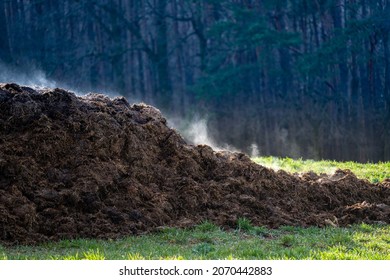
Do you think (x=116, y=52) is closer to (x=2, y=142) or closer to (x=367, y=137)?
(x=367, y=137)

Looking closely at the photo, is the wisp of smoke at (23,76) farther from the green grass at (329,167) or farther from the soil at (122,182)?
the soil at (122,182)

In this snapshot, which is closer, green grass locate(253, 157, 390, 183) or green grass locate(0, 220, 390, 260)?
green grass locate(0, 220, 390, 260)

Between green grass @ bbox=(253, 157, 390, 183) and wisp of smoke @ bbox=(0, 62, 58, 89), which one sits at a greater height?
wisp of smoke @ bbox=(0, 62, 58, 89)

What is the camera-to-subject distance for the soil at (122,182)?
8305 mm

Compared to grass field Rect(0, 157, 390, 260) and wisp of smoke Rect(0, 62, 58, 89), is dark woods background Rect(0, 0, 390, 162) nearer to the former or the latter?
wisp of smoke Rect(0, 62, 58, 89)

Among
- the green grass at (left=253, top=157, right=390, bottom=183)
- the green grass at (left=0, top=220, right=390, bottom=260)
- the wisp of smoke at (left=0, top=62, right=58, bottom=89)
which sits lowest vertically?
the green grass at (left=0, top=220, right=390, bottom=260)

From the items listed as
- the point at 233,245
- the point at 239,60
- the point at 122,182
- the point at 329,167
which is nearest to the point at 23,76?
the point at 239,60

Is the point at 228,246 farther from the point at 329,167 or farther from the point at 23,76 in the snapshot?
the point at 23,76

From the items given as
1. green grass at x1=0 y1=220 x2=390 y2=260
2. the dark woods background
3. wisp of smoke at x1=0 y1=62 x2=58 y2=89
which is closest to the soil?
green grass at x1=0 y1=220 x2=390 y2=260

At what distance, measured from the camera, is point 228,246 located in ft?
24.4

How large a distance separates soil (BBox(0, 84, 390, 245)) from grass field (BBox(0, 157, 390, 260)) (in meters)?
0.35

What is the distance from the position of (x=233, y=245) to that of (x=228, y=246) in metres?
0.09

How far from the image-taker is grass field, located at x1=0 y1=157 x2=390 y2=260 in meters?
6.86

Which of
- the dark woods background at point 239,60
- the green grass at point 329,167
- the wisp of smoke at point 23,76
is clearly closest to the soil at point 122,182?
the green grass at point 329,167
